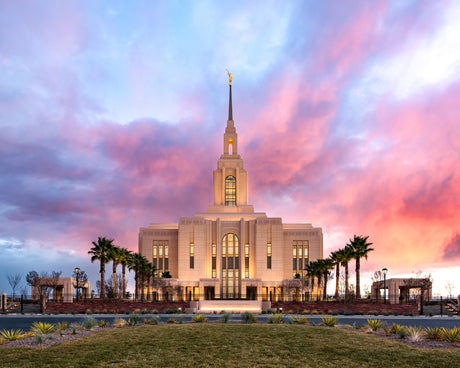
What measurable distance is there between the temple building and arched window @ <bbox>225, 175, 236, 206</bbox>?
23.2ft

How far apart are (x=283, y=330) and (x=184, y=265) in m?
67.7

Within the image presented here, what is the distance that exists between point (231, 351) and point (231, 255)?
72.9 metres

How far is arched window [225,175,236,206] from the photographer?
104m

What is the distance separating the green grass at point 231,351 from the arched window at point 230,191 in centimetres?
8481

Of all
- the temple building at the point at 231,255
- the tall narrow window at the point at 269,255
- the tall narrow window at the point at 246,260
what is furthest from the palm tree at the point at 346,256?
the tall narrow window at the point at 246,260

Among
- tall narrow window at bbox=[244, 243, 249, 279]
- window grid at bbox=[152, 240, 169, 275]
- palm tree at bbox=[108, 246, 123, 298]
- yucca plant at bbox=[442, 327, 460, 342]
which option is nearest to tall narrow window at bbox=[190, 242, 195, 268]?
window grid at bbox=[152, 240, 169, 275]

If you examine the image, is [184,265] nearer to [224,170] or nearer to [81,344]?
[224,170]

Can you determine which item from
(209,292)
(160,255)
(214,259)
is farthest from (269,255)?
(160,255)

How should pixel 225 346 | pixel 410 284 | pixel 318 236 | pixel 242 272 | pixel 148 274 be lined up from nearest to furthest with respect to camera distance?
pixel 225 346 < pixel 410 284 < pixel 148 274 < pixel 242 272 < pixel 318 236

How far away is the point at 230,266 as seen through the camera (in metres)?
86.6

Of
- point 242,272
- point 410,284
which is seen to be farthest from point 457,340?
point 242,272

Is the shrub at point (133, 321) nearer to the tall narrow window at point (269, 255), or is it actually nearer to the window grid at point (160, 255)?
the tall narrow window at point (269, 255)

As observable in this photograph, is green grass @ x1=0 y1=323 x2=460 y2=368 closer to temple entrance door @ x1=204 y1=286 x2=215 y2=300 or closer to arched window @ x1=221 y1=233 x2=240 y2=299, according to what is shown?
temple entrance door @ x1=204 y1=286 x2=215 y2=300

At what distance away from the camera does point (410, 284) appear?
206ft
